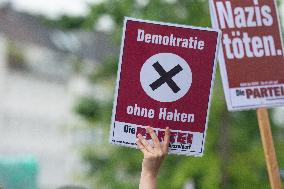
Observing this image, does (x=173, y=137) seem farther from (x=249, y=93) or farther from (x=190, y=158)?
(x=190, y=158)

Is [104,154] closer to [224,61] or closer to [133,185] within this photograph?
[133,185]

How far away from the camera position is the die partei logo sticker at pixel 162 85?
5383mm

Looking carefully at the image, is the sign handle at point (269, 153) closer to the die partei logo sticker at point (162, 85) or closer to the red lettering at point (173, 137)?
the die partei logo sticker at point (162, 85)

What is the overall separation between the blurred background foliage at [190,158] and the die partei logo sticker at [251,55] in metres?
7.63

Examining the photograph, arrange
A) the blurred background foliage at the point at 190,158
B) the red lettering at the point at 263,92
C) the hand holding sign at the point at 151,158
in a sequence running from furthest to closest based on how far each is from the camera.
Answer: the blurred background foliage at the point at 190,158 → the red lettering at the point at 263,92 → the hand holding sign at the point at 151,158

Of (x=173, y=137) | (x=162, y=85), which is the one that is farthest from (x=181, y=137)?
(x=162, y=85)

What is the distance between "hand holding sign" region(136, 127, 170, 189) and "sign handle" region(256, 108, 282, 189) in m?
A: 1.50

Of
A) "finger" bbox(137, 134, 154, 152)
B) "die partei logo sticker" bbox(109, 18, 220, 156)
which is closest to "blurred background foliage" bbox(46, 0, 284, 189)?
"die partei logo sticker" bbox(109, 18, 220, 156)

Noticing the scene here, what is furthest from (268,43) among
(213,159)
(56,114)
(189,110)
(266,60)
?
(56,114)

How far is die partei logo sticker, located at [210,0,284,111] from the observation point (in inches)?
254

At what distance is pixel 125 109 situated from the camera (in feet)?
17.8

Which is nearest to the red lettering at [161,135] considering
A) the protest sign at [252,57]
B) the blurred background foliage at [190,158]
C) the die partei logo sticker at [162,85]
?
the die partei logo sticker at [162,85]

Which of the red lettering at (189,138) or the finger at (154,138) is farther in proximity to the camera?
the red lettering at (189,138)

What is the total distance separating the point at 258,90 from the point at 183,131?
1227mm
